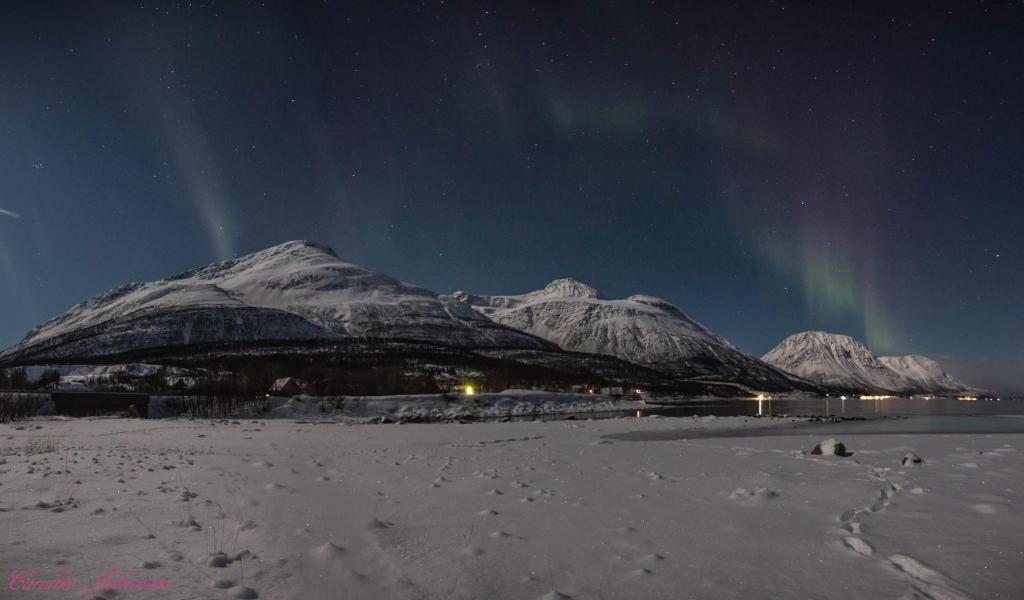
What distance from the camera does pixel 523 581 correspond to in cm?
704

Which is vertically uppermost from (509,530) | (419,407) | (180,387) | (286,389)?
(509,530)

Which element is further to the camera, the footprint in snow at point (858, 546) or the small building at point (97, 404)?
the small building at point (97, 404)

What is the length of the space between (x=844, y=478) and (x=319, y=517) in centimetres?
1506

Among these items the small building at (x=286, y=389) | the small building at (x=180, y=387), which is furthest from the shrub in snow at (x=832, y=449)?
the small building at (x=286, y=389)

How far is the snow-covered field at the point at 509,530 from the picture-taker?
6.88 metres

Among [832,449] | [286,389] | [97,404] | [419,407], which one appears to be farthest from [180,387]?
[832,449]

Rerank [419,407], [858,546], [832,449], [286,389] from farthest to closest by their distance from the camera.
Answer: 1. [286,389]
2. [419,407]
3. [832,449]
4. [858,546]

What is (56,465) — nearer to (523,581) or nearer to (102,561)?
(102,561)

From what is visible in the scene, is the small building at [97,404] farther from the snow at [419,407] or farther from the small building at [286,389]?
the small building at [286,389]

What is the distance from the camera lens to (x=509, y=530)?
952 cm
